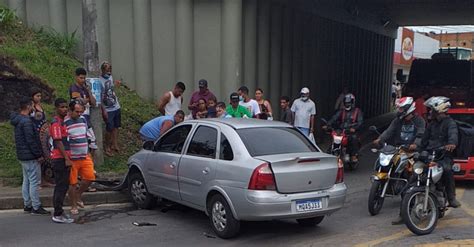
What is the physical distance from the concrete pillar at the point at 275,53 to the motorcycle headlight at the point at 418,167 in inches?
279

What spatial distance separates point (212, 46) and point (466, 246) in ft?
25.6

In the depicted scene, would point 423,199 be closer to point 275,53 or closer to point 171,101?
point 171,101

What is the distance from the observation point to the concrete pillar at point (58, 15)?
1366cm

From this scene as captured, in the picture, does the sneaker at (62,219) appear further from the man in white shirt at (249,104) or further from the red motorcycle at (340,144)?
the red motorcycle at (340,144)

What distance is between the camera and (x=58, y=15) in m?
13.7

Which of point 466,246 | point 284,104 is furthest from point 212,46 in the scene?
point 466,246

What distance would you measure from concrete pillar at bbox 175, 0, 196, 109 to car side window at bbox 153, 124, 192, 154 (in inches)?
194

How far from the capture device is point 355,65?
21953 millimetres

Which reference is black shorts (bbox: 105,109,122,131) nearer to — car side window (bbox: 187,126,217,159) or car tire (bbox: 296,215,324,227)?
car side window (bbox: 187,126,217,159)

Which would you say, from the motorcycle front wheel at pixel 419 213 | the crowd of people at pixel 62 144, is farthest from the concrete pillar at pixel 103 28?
the motorcycle front wheel at pixel 419 213

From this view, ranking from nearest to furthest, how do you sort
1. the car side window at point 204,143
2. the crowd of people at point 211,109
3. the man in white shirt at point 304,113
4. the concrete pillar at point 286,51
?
the car side window at point 204,143 < the crowd of people at point 211,109 < the man in white shirt at point 304,113 < the concrete pillar at point 286,51

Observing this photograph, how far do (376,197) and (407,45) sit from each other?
153 feet

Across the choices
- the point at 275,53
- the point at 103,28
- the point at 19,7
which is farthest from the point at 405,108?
the point at 19,7

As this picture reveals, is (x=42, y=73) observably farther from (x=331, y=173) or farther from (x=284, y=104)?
(x=331, y=173)
